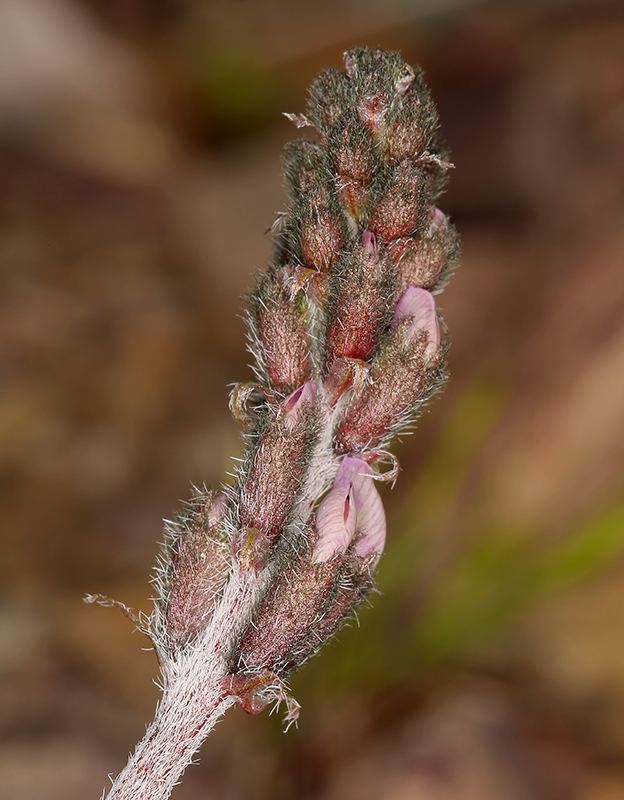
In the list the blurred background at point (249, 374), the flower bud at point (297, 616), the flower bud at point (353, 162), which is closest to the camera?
the flower bud at point (297, 616)

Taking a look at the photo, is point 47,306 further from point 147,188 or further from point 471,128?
point 471,128

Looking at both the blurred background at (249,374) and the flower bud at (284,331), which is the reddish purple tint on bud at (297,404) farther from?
the blurred background at (249,374)

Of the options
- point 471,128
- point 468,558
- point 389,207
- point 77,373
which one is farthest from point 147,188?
point 389,207

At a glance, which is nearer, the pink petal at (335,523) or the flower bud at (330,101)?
the pink petal at (335,523)

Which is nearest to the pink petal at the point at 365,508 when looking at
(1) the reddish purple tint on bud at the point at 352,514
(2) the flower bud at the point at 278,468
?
(1) the reddish purple tint on bud at the point at 352,514

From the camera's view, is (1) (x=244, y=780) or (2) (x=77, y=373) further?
(2) (x=77, y=373)
